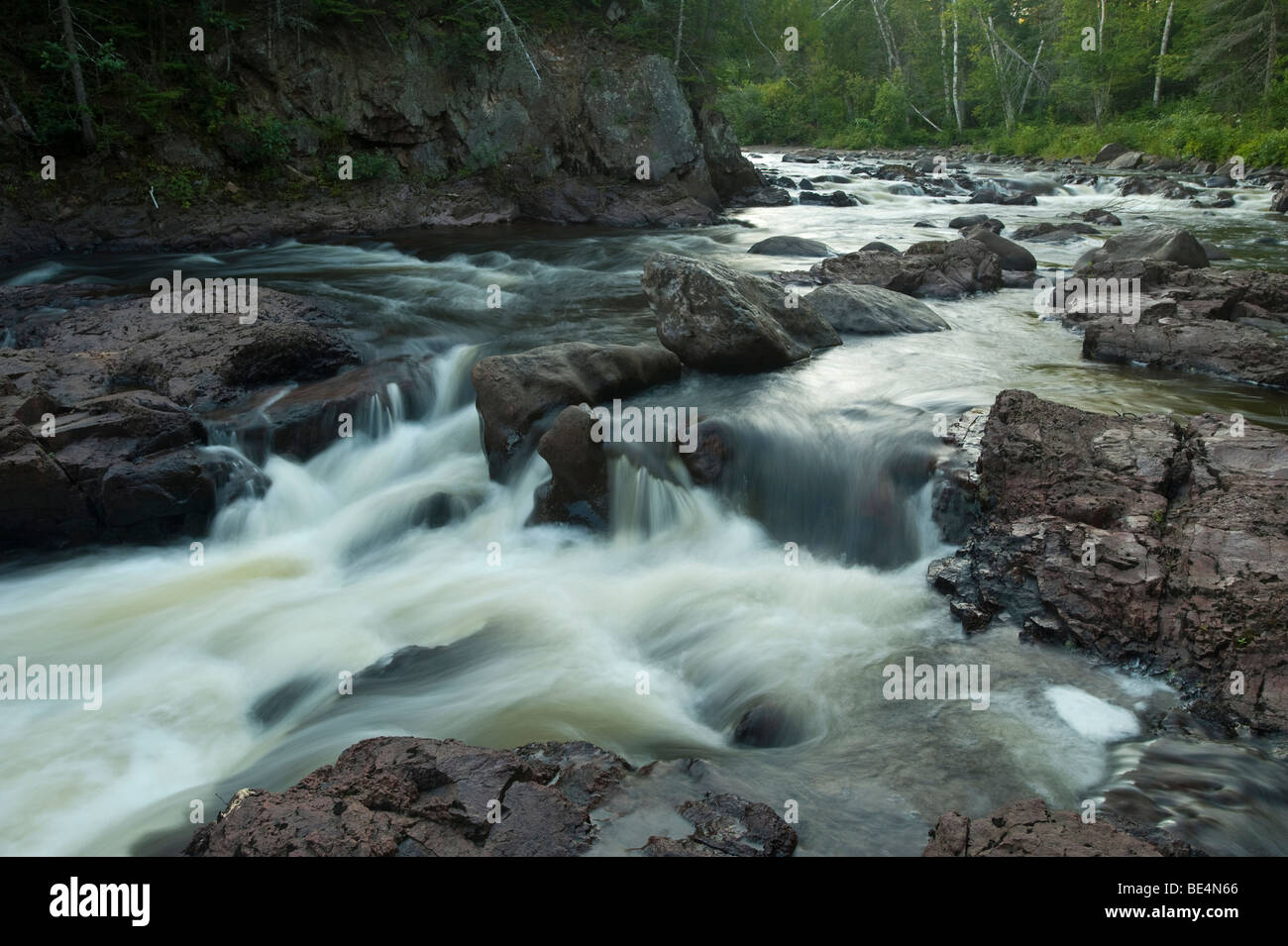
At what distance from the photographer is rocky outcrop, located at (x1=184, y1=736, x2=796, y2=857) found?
3.23m

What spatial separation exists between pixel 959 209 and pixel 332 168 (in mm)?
16822

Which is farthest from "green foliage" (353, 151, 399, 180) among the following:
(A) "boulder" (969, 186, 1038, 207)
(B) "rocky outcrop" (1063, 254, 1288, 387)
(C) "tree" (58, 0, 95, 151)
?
(A) "boulder" (969, 186, 1038, 207)

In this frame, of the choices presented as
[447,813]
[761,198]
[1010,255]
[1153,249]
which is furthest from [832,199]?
[447,813]

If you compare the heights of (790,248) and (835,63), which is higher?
(835,63)

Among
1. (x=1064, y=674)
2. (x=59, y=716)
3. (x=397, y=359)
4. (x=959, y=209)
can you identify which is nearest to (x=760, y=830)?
(x=1064, y=674)

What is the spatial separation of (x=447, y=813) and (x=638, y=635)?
2966mm

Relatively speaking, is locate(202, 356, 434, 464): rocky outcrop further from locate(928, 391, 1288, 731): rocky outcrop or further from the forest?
the forest

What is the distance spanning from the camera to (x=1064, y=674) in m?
5.03

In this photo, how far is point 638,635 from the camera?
6289mm

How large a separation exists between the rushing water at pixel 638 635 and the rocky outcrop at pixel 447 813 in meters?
0.25

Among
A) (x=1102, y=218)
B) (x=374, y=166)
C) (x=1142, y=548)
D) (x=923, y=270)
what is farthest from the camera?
(x=1102, y=218)

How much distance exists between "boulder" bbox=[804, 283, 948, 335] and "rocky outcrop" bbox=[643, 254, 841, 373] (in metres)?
1.76

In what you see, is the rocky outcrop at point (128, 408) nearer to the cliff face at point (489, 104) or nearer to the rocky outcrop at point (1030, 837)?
the rocky outcrop at point (1030, 837)

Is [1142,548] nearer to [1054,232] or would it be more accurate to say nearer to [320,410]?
[320,410]
